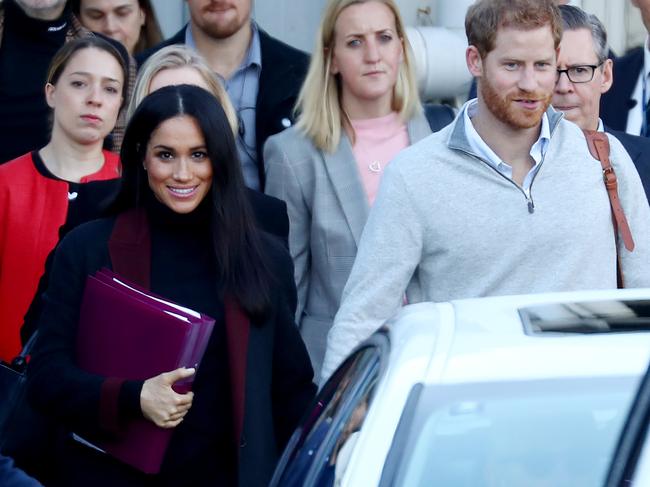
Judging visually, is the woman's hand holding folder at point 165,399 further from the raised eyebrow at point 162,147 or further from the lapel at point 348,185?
the lapel at point 348,185

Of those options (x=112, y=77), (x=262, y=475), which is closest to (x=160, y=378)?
(x=262, y=475)

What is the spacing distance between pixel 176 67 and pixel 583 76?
1.44m

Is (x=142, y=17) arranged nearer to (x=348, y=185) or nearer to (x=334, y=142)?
(x=334, y=142)

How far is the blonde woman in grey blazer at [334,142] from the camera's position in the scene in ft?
17.2

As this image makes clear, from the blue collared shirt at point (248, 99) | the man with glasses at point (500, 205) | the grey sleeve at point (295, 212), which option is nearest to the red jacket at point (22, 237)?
the grey sleeve at point (295, 212)

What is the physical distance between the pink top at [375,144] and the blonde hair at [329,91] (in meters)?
0.04

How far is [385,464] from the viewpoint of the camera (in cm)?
261

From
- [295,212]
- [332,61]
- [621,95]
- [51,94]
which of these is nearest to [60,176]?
[51,94]

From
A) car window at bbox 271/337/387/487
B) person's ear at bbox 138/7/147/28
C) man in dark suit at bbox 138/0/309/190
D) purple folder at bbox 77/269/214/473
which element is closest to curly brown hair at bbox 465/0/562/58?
purple folder at bbox 77/269/214/473

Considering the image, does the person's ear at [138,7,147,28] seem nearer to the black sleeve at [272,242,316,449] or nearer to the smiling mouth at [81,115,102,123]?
the smiling mouth at [81,115,102,123]

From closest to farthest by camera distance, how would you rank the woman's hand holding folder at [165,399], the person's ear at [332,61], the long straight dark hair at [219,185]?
the woman's hand holding folder at [165,399] < the long straight dark hair at [219,185] < the person's ear at [332,61]

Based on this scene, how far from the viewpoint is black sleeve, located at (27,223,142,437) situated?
152 inches

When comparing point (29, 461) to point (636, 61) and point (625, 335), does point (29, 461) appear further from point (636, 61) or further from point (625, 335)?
point (636, 61)

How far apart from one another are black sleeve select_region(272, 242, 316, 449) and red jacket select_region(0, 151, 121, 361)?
1281 mm
